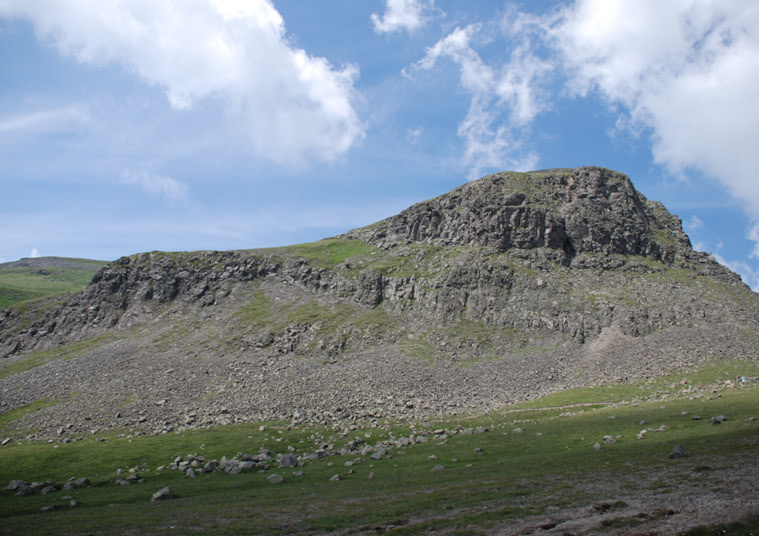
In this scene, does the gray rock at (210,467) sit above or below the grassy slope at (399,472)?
below

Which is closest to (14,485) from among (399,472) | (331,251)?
(399,472)

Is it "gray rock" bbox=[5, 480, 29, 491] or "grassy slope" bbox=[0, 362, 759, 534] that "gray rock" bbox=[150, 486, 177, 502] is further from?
"gray rock" bbox=[5, 480, 29, 491]

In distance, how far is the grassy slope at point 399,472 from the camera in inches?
949

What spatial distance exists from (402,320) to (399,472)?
2819 inches

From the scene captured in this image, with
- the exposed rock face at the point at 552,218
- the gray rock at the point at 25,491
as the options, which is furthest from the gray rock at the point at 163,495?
the exposed rock face at the point at 552,218

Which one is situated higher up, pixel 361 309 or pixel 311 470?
pixel 361 309

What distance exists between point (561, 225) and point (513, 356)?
181 feet

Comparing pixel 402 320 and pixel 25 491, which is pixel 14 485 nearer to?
pixel 25 491

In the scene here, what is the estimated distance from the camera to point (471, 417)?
6303 cm

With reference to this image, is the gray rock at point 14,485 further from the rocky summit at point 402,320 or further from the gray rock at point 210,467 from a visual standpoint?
the rocky summit at point 402,320

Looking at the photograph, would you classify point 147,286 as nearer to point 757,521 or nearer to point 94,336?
point 94,336

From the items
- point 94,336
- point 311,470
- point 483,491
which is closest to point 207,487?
point 311,470

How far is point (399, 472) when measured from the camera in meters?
37.9

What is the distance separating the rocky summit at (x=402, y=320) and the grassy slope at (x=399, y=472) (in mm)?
12602
